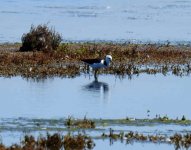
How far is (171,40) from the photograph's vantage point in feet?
148

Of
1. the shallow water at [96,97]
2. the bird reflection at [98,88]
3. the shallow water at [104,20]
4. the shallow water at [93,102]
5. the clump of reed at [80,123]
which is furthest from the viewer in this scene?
the shallow water at [104,20]

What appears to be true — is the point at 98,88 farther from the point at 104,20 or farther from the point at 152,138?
the point at 104,20

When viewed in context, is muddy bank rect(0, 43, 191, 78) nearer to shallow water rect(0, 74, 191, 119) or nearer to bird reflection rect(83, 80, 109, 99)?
shallow water rect(0, 74, 191, 119)

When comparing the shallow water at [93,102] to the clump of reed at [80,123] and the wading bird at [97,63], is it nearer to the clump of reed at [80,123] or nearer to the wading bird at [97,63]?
the clump of reed at [80,123]

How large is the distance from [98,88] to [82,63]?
5.22m

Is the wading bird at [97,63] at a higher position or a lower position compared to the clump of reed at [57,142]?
Answer: higher

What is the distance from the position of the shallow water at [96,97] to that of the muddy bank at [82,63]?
0.77 metres

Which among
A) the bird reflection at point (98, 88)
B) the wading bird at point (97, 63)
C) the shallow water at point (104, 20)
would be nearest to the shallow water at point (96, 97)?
the bird reflection at point (98, 88)

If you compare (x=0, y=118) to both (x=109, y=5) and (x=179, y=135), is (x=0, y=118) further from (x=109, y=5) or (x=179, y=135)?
(x=109, y=5)

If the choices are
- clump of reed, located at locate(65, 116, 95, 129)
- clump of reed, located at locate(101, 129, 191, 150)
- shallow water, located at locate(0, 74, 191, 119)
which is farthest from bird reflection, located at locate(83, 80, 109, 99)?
clump of reed, located at locate(101, 129, 191, 150)

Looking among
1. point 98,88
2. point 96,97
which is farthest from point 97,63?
point 96,97

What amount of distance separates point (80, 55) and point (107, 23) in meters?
22.1

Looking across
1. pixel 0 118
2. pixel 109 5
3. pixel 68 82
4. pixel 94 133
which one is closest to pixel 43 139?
pixel 94 133

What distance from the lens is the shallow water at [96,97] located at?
23.3 m
